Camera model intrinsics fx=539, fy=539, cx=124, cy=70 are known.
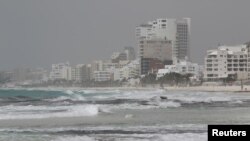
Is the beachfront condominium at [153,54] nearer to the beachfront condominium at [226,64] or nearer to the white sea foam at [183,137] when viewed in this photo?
the beachfront condominium at [226,64]

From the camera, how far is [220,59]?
129875 mm

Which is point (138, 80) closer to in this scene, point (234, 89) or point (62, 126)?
point (234, 89)

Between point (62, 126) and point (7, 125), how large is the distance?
122 inches

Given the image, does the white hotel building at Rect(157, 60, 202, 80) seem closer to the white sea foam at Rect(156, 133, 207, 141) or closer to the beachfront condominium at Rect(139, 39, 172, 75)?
the beachfront condominium at Rect(139, 39, 172, 75)

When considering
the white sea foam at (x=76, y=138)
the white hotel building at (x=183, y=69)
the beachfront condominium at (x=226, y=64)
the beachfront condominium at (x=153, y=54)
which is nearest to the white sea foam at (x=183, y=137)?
the white sea foam at (x=76, y=138)

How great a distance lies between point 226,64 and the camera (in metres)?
130

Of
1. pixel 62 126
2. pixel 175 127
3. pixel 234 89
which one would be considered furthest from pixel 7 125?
pixel 234 89

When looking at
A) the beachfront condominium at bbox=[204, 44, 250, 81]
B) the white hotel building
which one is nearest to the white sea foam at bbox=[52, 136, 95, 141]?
the beachfront condominium at bbox=[204, 44, 250, 81]

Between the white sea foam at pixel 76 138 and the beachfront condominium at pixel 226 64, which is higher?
the beachfront condominium at pixel 226 64

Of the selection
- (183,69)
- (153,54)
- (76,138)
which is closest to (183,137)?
(76,138)

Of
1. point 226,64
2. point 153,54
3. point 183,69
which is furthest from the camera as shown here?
point 153,54

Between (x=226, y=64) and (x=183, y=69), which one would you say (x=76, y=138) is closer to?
(x=226, y=64)

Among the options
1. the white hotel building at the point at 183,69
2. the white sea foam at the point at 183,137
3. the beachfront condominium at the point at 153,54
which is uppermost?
the beachfront condominium at the point at 153,54

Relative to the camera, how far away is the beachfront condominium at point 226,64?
129750 millimetres
